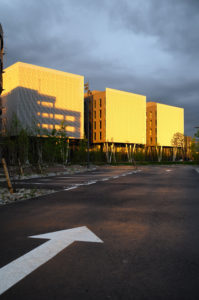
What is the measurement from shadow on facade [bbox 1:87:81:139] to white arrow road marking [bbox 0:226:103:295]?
48440 millimetres

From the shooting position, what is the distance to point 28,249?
3900 mm

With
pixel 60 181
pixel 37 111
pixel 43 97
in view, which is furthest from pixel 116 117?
pixel 60 181

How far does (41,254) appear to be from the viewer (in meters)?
3.69

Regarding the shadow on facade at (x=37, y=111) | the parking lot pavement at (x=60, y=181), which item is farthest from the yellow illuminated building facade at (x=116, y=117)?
the parking lot pavement at (x=60, y=181)

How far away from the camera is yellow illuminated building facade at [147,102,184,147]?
88938 mm

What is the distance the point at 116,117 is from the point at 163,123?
22.7 m

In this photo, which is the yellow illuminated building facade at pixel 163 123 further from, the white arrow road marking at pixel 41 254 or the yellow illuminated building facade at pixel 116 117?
the white arrow road marking at pixel 41 254

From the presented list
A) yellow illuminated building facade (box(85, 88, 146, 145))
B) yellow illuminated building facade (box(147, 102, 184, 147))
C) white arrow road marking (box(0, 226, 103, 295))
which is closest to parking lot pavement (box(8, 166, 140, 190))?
white arrow road marking (box(0, 226, 103, 295))

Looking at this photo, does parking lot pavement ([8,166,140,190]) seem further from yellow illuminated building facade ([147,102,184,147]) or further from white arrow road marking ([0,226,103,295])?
yellow illuminated building facade ([147,102,184,147])

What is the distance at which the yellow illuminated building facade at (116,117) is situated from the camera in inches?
2832

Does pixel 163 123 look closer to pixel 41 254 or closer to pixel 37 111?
pixel 37 111

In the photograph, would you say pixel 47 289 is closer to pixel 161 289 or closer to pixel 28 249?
pixel 161 289

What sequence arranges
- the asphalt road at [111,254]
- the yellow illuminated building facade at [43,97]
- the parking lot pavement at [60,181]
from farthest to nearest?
1. the yellow illuminated building facade at [43,97]
2. the parking lot pavement at [60,181]
3. the asphalt road at [111,254]

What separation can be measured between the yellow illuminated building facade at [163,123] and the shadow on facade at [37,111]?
33.0 meters
